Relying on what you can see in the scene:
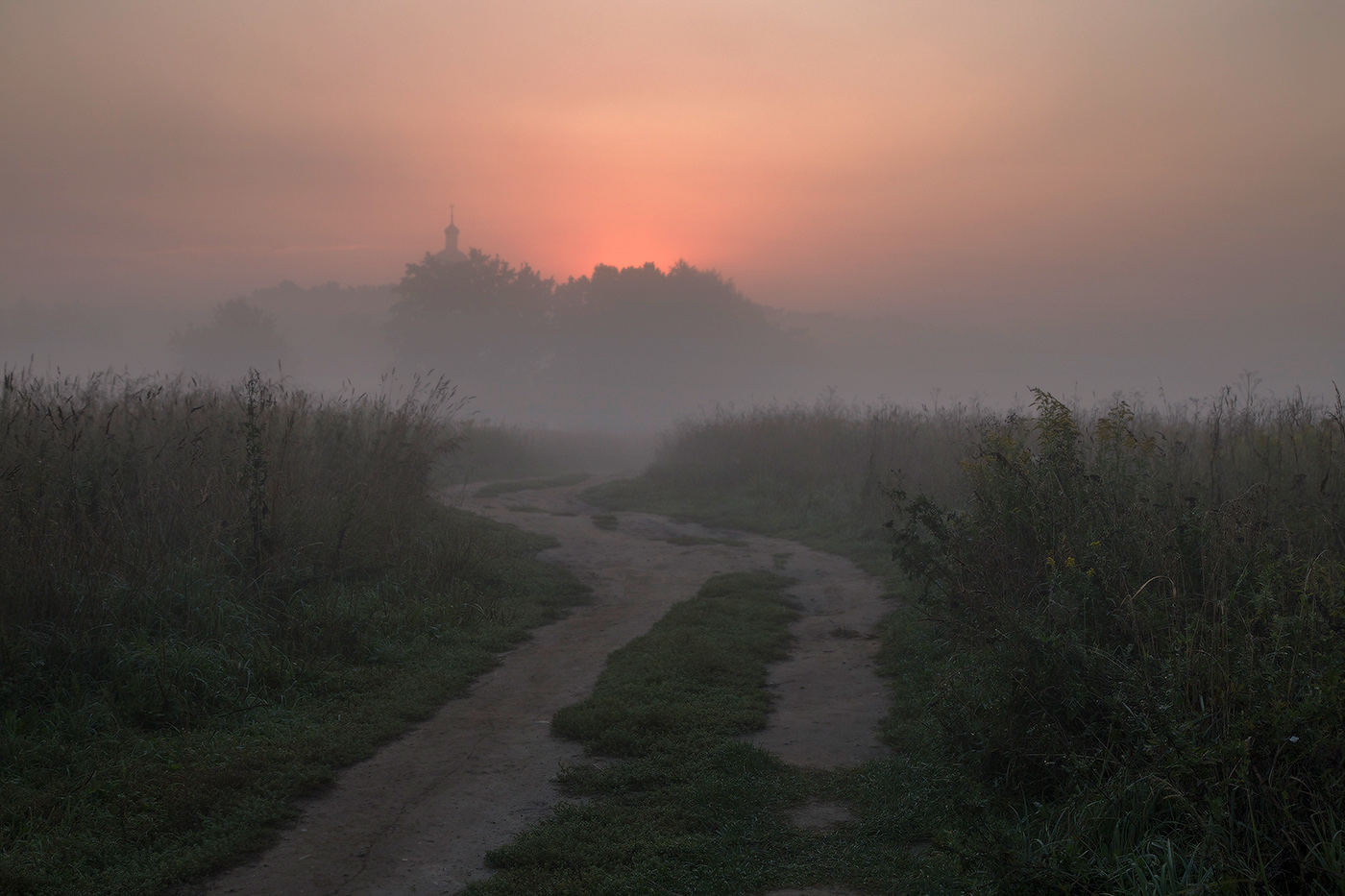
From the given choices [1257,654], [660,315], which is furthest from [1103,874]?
[660,315]

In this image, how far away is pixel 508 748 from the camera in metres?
4.68

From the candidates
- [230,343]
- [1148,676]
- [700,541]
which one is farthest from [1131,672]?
[230,343]

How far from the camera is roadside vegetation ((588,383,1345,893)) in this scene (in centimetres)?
262

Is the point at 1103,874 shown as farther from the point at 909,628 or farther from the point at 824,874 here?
the point at 909,628

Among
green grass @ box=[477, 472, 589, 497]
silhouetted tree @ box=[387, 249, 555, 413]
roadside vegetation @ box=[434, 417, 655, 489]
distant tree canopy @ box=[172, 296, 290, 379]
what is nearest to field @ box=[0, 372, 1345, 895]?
roadside vegetation @ box=[434, 417, 655, 489]

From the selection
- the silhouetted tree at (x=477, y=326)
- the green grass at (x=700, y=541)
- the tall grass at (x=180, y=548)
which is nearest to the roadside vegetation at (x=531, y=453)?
the green grass at (x=700, y=541)

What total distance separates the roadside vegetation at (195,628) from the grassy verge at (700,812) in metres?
1.27

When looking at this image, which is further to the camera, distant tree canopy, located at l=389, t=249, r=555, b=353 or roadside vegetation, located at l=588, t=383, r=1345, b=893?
distant tree canopy, located at l=389, t=249, r=555, b=353

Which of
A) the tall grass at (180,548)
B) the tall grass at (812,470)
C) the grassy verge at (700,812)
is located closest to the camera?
the grassy verge at (700,812)

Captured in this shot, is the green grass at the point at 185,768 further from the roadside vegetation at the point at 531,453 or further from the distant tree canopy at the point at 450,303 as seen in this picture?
the distant tree canopy at the point at 450,303

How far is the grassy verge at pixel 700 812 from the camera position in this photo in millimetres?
3172

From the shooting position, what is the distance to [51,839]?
3.29 m

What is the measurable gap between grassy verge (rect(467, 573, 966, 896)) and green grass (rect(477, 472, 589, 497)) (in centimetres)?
1304

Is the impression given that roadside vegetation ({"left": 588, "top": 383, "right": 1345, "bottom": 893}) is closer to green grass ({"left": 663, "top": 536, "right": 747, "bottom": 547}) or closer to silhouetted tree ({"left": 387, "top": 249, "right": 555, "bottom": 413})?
green grass ({"left": 663, "top": 536, "right": 747, "bottom": 547})
